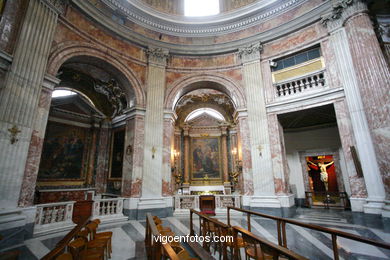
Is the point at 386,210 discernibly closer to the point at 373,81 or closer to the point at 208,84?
the point at 373,81

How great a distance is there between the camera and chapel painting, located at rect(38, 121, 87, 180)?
8477mm

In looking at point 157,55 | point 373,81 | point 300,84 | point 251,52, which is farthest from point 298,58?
point 157,55

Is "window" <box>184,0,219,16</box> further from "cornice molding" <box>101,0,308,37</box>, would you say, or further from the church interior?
"cornice molding" <box>101,0,308,37</box>

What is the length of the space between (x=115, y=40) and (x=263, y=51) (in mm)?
6181

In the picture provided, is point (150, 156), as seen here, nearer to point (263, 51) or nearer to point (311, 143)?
point (263, 51)

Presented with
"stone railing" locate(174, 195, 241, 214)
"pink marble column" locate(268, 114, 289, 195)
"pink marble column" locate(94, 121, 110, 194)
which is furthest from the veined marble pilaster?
"pink marble column" locate(268, 114, 289, 195)

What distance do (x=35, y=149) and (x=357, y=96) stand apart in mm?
9203

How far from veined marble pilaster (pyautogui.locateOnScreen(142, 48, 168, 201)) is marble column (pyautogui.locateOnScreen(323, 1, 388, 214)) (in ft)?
21.2

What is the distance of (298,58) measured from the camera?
25.4ft

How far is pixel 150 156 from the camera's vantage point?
766 centimetres

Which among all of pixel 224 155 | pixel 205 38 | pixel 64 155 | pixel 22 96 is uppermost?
pixel 205 38

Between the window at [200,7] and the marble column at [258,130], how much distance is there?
347 centimetres

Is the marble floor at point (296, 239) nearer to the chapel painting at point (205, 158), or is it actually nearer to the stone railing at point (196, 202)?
the stone railing at point (196, 202)

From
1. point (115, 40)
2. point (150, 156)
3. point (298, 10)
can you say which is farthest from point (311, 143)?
point (115, 40)
